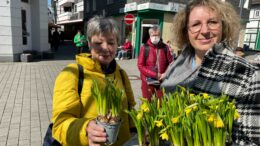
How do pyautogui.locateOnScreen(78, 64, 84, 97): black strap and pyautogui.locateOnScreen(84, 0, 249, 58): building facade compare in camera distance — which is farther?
pyautogui.locateOnScreen(84, 0, 249, 58): building facade

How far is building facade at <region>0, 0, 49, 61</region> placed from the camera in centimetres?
1237

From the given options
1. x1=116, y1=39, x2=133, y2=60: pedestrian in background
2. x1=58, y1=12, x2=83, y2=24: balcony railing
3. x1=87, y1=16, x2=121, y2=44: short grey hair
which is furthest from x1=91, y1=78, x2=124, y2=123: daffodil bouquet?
x1=58, y1=12, x2=83, y2=24: balcony railing

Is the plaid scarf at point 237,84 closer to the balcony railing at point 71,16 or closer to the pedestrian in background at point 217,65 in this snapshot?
the pedestrian in background at point 217,65

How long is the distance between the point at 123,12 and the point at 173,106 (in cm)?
1931

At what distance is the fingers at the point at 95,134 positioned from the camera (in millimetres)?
1214

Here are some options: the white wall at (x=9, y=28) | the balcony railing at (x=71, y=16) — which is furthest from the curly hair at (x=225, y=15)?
the balcony railing at (x=71, y=16)

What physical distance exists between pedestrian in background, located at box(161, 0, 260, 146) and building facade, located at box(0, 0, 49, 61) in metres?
12.5

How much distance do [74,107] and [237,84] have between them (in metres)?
1.03

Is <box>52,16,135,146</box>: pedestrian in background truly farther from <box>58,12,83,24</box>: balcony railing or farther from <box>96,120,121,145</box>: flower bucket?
<box>58,12,83,24</box>: balcony railing

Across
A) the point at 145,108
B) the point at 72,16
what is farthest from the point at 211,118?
the point at 72,16

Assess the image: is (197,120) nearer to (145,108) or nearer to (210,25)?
(145,108)

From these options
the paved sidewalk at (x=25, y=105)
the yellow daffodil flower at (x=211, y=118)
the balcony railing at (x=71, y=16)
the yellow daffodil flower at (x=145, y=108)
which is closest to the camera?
the yellow daffodil flower at (x=211, y=118)

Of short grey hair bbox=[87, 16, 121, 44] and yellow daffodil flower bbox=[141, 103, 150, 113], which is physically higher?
short grey hair bbox=[87, 16, 121, 44]

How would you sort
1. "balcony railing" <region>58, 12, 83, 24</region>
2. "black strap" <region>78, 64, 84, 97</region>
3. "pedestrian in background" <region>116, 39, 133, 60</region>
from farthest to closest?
1. "balcony railing" <region>58, 12, 83, 24</region>
2. "pedestrian in background" <region>116, 39, 133, 60</region>
3. "black strap" <region>78, 64, 84, 97</region>
